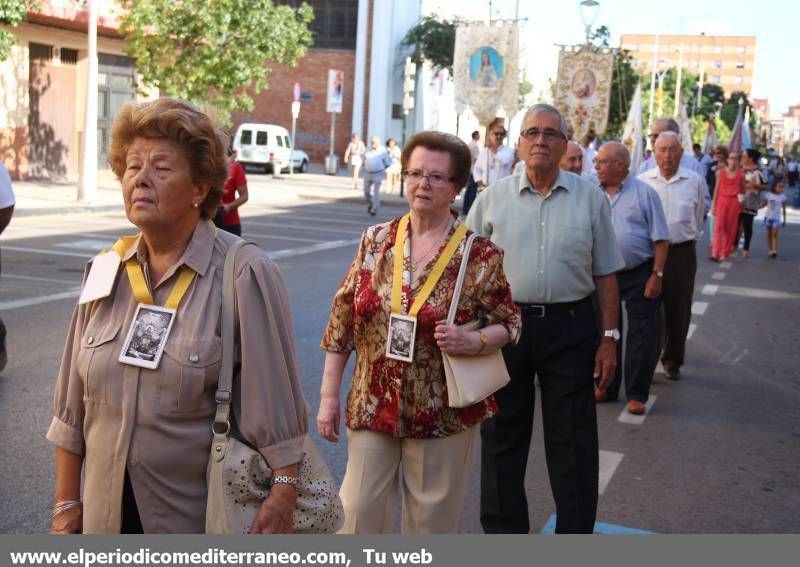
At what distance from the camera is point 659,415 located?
8.07 metres

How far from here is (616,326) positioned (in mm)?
5176

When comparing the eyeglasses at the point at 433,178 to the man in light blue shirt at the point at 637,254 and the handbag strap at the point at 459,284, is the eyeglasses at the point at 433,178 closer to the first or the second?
the handbag strap at the point at 459,284

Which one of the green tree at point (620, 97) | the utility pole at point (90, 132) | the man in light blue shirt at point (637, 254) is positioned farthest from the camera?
the green tree at point (620, 97)

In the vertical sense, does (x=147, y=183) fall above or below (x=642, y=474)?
above

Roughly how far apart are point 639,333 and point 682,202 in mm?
1616

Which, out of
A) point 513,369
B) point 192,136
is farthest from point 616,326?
point 192,136

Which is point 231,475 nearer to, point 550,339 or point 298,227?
point 550,339

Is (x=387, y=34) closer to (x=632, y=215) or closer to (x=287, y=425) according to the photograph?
(x=632, y=215)

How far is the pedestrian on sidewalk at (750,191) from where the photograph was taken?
68.3 feet

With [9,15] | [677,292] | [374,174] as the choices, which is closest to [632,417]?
[677,292]

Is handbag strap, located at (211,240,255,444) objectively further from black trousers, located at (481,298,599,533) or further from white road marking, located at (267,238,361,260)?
white road marking, located at (267,238,361,260)

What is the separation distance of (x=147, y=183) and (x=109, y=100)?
100 feet

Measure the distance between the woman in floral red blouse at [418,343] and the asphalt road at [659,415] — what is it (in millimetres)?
1452

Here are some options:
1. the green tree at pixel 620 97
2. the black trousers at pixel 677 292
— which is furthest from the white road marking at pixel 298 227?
the green tree at pixel 620 97
